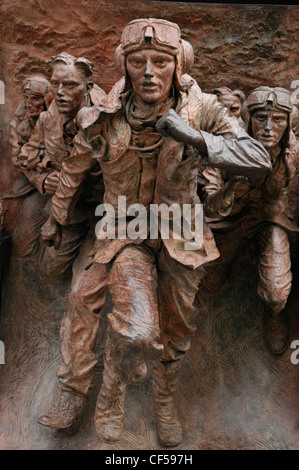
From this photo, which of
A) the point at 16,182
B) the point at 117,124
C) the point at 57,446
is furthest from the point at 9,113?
the point at 57,446

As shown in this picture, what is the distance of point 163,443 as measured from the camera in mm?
6086

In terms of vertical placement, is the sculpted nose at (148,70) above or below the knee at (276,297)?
above

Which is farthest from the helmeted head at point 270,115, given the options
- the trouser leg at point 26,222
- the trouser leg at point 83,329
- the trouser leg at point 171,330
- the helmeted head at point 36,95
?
the trouser leg at point 26,222

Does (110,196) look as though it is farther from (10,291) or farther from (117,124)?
(10,291)

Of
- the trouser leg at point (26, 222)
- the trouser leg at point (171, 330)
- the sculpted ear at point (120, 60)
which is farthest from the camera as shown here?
the trouser leg at point (26, 222)

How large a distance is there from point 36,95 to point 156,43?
4.52 ft

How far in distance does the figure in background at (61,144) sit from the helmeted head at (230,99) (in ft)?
2.57

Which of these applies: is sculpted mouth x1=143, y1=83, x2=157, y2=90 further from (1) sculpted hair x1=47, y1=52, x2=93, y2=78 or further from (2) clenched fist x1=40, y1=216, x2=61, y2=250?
(2) clenched fist x1=40, y1=216, x2=61, y2=250

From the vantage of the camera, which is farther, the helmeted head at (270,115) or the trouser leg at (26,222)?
the trouser leg at (26,222)

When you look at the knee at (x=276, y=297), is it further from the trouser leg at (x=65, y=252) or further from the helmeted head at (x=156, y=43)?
the helmeted head at (x=156, y=43)

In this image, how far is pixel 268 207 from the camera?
6027mm

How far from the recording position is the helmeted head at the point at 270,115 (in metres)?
5.66

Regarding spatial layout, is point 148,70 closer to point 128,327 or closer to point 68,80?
point 68,80

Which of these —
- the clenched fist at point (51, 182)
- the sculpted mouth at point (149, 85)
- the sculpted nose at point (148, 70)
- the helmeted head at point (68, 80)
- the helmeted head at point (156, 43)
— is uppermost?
the helmeted head at point (156, 43)
